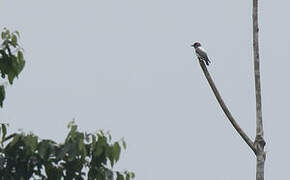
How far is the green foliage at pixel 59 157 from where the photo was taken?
231 inches

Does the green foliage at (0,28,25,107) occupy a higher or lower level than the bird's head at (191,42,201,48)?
lower

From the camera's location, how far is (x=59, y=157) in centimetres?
591

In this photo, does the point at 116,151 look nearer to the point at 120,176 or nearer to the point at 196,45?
the point at 120,176

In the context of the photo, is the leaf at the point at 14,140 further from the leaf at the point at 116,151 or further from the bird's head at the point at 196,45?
the bird's head at the point at 196,45

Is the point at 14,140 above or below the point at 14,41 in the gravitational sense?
below

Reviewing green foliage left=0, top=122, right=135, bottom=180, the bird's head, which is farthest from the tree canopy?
the bird's head

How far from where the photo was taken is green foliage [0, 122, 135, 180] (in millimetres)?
5875

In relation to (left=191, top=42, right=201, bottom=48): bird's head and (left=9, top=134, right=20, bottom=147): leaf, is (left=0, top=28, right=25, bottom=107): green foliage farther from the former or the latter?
(left=191, top=42, right=201, bottom=48): bird's head

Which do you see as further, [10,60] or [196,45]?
[196,45]

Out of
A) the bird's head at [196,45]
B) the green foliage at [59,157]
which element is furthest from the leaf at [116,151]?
the bird's head at [196,45]

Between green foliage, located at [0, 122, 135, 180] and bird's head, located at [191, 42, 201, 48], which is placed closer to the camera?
green foliage, located at [0, 122, 135, 180]

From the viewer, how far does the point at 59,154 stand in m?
5.93

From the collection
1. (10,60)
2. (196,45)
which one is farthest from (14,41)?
(196,45)

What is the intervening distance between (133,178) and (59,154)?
2.17 feet
